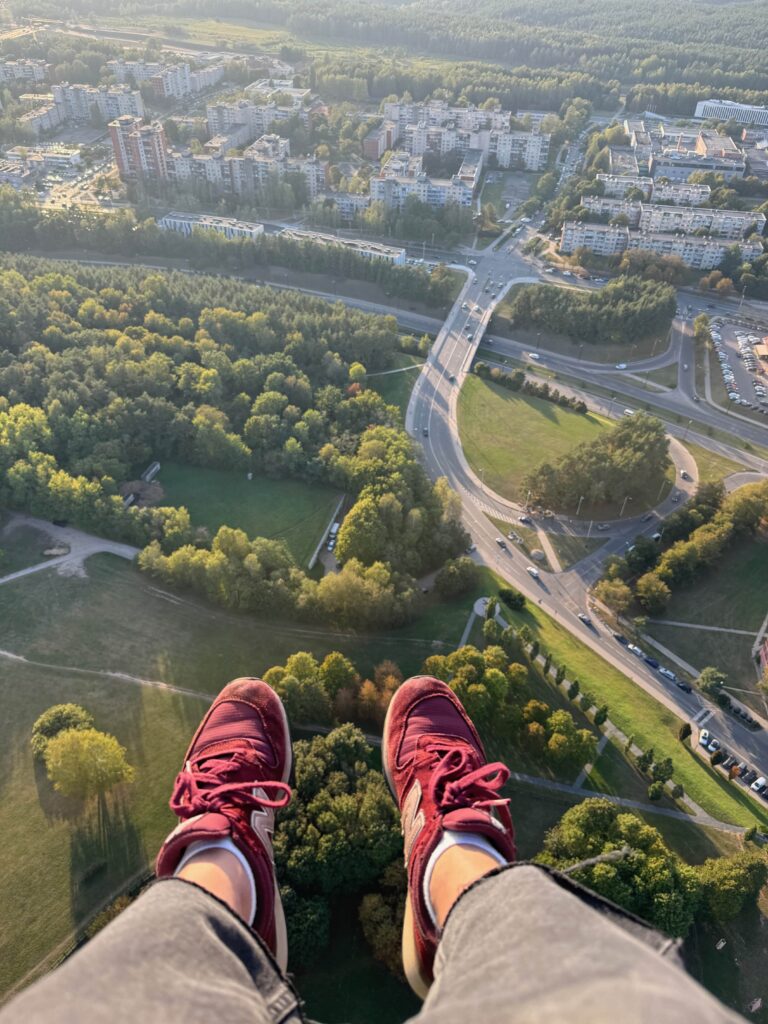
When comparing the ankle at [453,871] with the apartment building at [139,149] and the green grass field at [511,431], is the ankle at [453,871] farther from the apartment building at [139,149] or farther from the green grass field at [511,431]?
the apartment building at [139,149]

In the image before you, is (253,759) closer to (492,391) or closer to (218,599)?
(218,599)

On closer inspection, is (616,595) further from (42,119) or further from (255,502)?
(42,119)

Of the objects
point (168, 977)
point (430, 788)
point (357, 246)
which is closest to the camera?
point (168, 977)

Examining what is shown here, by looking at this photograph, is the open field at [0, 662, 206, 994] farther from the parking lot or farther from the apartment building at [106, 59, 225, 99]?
the apartment building at [106, 59, 225, 99]

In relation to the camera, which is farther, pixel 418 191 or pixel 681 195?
pixel 681 195

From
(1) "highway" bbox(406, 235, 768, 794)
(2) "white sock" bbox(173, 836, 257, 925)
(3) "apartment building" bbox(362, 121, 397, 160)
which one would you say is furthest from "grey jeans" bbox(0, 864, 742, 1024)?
(3) "apartment building" bbox(362, 121, 397, 160)

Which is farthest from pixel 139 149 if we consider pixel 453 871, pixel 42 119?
pixel 453 871
